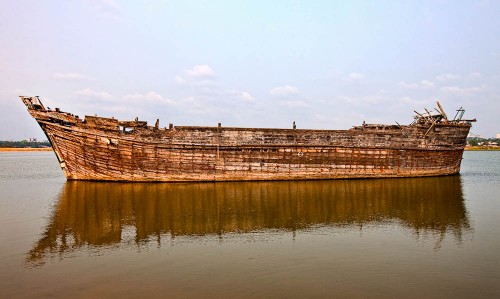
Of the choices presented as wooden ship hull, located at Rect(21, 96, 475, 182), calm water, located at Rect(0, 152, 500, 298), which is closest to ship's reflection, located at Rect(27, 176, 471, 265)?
calm water, located at Rect(0, 152, 500, 298)

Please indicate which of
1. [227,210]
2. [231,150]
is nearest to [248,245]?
[227,210]

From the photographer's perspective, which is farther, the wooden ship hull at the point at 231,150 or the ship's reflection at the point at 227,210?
the wooden ship hull at the point at 231,150

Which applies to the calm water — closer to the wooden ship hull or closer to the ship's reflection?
the ship's reflection

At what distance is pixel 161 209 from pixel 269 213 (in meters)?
4.48

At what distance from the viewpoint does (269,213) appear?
12.8m

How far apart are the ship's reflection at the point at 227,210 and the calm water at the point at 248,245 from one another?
0.07 m

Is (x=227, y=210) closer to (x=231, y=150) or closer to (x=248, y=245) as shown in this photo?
(x=248, y=245)

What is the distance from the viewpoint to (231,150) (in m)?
21.3

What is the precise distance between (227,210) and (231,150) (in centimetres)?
836

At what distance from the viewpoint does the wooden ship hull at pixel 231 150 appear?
64.8 ft

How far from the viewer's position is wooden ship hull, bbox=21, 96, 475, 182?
19.8m

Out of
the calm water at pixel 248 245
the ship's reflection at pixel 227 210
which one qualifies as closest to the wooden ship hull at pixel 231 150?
the ship's reflection at pixel 227 210

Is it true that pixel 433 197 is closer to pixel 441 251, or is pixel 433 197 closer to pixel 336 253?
pixel 441 251

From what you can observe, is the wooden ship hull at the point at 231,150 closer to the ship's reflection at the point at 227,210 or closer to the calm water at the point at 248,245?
the ship's reflection at the point at 227,210
